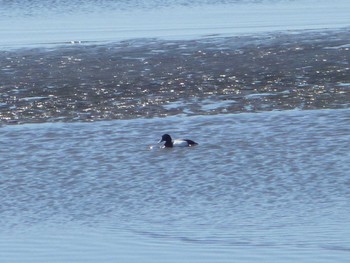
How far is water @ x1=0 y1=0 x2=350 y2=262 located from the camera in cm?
801

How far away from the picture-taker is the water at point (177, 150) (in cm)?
801

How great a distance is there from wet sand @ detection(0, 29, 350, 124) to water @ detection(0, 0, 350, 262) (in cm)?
3

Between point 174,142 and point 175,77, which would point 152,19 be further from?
point 174,142

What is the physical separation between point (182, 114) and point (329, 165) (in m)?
3.19

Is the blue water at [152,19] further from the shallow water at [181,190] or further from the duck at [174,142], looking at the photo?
the duck at [174,142]

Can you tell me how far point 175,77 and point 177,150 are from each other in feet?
14.2

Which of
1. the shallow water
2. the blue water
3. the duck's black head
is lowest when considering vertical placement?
the shallow water

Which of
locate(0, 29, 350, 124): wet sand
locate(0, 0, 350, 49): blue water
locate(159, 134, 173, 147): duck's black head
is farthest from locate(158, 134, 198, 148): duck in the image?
locate(0, 0, 350, 49): blue water

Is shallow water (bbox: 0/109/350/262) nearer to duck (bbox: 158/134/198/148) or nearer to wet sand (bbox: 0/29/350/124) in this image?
duck (bbox: 158/134/198/148)

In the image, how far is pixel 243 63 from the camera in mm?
16422

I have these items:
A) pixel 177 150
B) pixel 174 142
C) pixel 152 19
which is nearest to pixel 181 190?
pixel 177 150

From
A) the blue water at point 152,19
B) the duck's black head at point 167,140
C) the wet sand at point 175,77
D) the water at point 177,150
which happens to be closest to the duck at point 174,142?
the duck's black head at point 167,140

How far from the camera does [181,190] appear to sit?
9734mm

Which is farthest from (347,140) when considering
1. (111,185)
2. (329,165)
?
(111,185)
